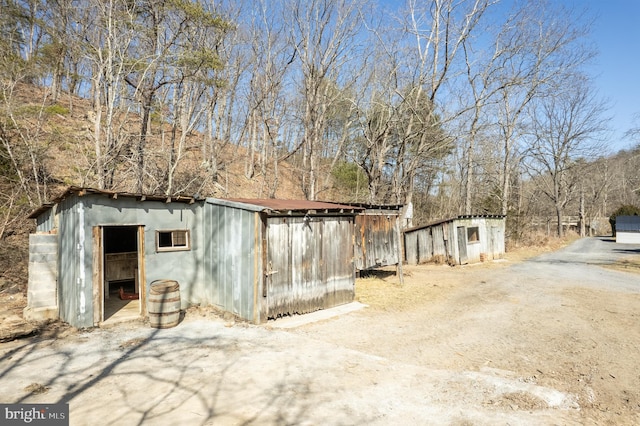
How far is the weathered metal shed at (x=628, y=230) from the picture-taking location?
95.7 feet

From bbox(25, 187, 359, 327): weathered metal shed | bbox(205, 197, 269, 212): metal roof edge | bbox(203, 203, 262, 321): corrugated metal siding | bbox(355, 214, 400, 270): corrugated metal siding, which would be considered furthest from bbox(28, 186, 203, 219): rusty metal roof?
bbox(355, 214, 400, 270): corrugated metal siding

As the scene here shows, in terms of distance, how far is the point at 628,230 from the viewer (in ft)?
96.9

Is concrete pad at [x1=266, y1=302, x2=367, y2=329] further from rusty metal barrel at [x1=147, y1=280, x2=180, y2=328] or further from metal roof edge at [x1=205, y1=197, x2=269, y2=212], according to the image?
metal roof edge at [x1=205, y1=197, x2=269, y2=212]

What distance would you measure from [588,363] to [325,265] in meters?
5.84

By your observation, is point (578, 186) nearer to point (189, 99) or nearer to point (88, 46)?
point (189, 99)

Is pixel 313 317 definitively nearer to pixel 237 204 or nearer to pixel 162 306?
pixel 237 204

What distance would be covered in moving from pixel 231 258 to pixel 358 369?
422 cm

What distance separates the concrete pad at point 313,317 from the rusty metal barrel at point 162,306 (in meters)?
2.13

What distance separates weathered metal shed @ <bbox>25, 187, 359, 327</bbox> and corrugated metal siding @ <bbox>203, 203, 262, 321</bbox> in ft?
0.08

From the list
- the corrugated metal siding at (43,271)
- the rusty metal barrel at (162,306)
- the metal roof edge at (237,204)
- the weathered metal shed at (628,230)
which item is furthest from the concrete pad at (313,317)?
the weathered metal shed at (628,230)

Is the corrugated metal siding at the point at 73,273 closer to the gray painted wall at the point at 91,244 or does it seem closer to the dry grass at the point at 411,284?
the gray painted wall at the point at 91,244

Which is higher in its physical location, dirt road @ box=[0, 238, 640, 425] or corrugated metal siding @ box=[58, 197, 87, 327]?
corrugated metal siding @ box=[58, 197, 87, 327]

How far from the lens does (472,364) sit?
5.96 meters

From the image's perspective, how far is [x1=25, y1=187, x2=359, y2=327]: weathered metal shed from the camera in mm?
7488
